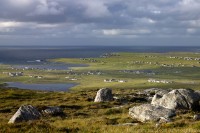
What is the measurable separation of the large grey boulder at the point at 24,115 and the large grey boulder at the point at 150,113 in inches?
439

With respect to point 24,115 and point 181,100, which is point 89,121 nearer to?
point 24,115

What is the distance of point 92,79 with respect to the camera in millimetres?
169875

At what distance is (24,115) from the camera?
37844 millimetres

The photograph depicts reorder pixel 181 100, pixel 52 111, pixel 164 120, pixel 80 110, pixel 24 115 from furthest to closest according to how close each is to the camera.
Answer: pixel 80 110 < pixel 52 111 < pixel 181 100 < pixel 24 115 < pixel 164 120

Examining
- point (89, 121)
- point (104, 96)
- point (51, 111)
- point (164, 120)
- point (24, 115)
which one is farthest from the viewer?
point (104, 96)

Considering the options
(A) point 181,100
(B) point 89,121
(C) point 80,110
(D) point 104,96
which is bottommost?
(C) point 80,110

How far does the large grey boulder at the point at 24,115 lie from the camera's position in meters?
36.6

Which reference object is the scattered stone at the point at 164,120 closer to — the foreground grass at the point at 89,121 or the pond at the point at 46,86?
the foreground grass at the point at 89,121

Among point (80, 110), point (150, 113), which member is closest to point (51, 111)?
point (80, 110)

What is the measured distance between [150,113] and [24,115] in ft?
44.6

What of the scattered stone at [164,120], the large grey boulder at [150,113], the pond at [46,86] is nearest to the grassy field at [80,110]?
the scattered stone at [164,120]

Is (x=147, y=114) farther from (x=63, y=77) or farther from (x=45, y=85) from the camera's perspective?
(x=63, y=77)

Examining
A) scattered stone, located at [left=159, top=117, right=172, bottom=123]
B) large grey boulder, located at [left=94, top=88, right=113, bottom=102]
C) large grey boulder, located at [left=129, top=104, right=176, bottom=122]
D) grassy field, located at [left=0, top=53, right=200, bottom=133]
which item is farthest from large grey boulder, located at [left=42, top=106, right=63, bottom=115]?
scattered stone, located at [left=159, top=117, right=172, bottom=123]

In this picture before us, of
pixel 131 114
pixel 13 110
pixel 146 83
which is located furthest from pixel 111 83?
pixel 131 114
